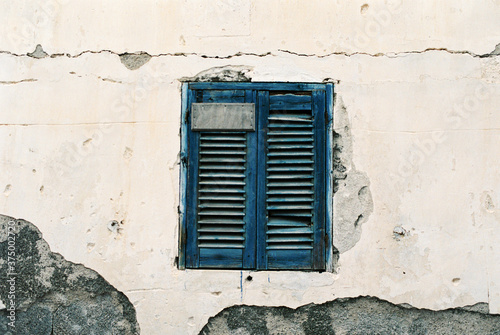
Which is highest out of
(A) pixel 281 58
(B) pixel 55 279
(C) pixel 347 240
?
(A) pixel 281 58

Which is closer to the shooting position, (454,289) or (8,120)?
(454,289)

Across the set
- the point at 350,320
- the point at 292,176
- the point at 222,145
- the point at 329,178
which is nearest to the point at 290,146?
the point at 292,176

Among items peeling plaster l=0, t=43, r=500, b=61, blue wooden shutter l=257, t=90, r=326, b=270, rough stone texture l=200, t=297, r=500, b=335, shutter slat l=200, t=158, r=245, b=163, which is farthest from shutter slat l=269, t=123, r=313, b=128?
rough stone texture l=200, t=297, r=500, b=335

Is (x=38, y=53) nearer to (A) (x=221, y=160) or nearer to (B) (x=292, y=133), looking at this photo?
(A) (x=221, y=160)

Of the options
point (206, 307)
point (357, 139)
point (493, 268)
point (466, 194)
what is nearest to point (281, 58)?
point (357, 139)

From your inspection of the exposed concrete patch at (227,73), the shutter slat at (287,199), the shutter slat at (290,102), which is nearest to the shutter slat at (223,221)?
the shutter slat at (287,199)

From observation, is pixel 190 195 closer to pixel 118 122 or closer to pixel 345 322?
pixel 118 122

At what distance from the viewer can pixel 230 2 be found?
8.84 feet

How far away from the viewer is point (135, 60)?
270 cm

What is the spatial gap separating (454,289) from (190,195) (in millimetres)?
1567

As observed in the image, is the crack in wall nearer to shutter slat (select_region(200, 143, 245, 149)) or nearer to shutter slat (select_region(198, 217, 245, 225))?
shutter slat (select_region(200, 143, 245, 149))

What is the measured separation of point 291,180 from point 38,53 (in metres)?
1.69

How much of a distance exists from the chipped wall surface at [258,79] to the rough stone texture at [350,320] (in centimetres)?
5

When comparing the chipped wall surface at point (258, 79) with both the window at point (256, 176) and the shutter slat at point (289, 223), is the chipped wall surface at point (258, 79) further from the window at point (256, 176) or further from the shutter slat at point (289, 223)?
the shutter slat at point (289, 223)
